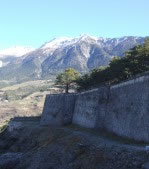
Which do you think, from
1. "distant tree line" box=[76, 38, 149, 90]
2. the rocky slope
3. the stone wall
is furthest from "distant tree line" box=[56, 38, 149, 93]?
the rocky slope

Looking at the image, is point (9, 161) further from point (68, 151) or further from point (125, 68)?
point (125, 68)

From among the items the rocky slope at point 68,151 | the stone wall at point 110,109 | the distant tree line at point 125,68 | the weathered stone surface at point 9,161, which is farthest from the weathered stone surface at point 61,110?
the weathered stone surface at point 9,161

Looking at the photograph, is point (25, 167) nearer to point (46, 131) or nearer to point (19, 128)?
point (46, 131)

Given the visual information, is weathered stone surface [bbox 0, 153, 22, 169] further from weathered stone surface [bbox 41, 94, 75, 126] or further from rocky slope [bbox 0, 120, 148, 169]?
weathered stone surface [bbox 41, 94, 75, 126]

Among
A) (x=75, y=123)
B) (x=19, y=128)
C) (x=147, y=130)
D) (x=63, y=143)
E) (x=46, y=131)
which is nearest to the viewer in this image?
(x=147, y=130)

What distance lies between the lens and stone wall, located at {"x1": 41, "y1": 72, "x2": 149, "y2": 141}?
37.3 metres

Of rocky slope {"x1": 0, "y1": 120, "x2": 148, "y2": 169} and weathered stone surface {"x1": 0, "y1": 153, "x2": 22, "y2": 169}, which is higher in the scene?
rocky slope {"x1": 0, "y1": 120, "x2": 148, "y2": 169}

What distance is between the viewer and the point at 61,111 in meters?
64.4

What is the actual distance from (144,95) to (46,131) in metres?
23.2

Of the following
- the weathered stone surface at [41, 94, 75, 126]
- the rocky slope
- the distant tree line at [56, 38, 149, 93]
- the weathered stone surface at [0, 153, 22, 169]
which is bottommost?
the weathered stone surface at [0, 153, 22, 169]

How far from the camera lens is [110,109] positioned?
158 ft

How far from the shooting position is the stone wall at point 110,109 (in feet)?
122

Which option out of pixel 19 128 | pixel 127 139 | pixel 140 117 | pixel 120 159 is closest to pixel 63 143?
pixel 127 139

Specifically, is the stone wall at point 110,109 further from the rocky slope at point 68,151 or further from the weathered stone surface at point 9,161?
the weathered stone surface at point 9,161
